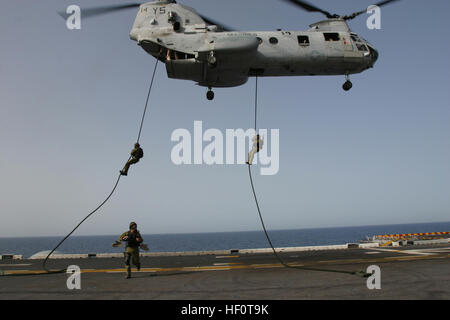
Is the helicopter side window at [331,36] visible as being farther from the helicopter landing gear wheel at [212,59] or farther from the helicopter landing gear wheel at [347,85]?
the helicopter landing gear wheel at [212,59]

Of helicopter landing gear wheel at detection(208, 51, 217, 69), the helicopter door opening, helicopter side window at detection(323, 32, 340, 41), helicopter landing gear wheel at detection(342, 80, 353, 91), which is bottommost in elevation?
helicopter landing gear wheel at detection(342, 80, 353, 91)

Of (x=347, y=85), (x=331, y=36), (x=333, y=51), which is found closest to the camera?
(x=333, y=51)

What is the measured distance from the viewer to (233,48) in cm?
1410

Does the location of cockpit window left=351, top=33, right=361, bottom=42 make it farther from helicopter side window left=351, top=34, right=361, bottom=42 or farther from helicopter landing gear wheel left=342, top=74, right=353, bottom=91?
helicopter landing gear wheel left=342, top=74, right=353, bottom=91

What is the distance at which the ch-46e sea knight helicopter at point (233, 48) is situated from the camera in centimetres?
1445

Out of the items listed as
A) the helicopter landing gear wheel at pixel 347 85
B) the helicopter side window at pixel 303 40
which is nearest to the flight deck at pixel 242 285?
the helicopter landing gear wheel at pixel 347 85

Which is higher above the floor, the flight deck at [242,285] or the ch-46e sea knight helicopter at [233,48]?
the ch-46e sea knight helicopter at [233,48]

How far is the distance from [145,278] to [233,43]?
10637 mm

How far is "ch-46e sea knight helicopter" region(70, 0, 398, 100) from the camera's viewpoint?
1445 cm

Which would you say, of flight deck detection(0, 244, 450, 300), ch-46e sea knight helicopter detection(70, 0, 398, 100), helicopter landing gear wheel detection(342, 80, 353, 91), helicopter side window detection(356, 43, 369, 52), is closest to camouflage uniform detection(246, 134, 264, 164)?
ch-46e sea knight helicopter detection(70, 0, 398, 100)

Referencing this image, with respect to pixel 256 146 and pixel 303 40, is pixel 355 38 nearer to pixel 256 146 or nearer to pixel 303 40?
pixel 303 40

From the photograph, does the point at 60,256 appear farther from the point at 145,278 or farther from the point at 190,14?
the point at 190,14

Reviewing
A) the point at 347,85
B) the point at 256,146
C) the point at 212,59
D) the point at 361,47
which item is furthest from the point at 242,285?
the point at 361,47

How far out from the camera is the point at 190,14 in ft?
50.5
